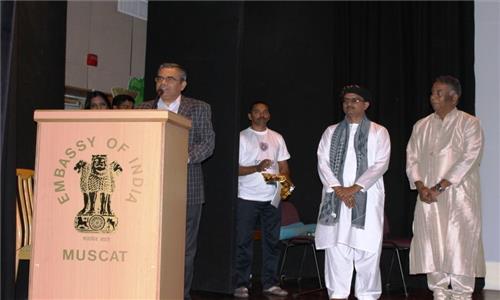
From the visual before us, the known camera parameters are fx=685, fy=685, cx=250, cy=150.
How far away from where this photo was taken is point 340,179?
17.8 feet

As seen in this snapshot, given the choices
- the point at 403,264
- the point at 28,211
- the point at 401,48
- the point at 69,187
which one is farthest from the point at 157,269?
the point at 401,48

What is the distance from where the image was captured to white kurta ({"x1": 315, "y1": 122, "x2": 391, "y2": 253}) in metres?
5.25

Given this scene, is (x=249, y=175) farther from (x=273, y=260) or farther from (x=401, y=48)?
(x=401, y=48)

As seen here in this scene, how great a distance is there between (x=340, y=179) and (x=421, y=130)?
82cm

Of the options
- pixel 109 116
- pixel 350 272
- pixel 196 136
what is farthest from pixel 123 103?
pixel 109 116

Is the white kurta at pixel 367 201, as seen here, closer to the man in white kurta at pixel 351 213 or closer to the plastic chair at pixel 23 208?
the man in white kurta at pixel 351 213

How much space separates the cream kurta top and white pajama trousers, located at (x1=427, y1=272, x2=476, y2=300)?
8cm

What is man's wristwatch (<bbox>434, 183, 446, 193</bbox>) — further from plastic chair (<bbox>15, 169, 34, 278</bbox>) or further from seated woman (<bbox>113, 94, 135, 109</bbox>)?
plastic chair (<bbox>15, 169, 34, 278</bbox>)

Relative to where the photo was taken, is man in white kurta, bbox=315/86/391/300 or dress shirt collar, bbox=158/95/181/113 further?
man in white kurta, bbox=315/86/391/300

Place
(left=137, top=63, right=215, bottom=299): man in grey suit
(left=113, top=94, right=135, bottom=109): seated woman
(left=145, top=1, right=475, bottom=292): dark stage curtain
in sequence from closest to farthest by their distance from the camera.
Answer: (left=137, top=63, right=215, bottom=299): man in grey suit
(left=113, top=94, right=135, bottom=109): seated woman
(left=145, top=1, right=475, bottom=292): dark stage curtain

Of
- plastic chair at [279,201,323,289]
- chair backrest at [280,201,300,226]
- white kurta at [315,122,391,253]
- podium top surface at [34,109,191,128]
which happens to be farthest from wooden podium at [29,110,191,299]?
chair backrest at [280,201,300,226]

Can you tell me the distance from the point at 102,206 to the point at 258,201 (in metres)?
3.23

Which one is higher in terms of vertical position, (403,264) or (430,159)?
(430,159)

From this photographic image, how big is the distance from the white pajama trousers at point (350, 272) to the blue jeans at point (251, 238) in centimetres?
79
